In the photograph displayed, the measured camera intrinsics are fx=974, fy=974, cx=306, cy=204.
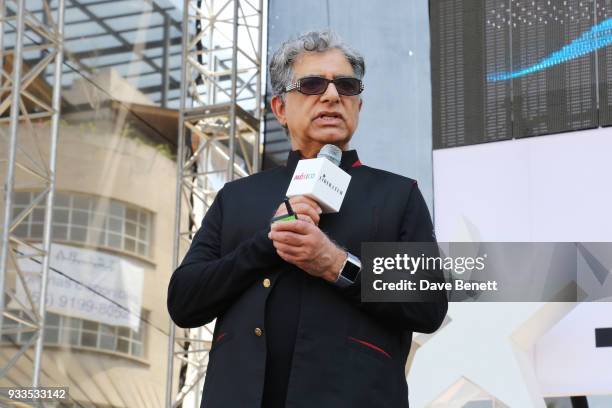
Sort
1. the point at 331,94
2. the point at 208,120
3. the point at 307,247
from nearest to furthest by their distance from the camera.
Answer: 1. the point at 307,247
2. the point at 331,94
3. the point at 208,120

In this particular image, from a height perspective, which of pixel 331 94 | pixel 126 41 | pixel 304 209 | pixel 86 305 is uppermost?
pixel 126 41

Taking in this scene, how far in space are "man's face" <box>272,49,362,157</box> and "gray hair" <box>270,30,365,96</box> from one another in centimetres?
1

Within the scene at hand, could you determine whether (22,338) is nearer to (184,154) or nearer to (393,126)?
(184,154)

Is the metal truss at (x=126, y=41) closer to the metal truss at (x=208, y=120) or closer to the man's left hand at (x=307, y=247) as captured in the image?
the metal truss at (x=208, y=120)

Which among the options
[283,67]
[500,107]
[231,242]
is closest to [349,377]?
[231,242]

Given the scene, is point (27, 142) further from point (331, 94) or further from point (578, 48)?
point (331, 94)

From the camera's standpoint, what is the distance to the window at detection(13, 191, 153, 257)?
22.0 ft

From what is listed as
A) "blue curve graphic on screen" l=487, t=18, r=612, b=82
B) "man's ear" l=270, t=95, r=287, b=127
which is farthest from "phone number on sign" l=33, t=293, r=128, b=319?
"man's ear" l=270, t=95, r=287, b=127

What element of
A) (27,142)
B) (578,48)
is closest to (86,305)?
(27,142)

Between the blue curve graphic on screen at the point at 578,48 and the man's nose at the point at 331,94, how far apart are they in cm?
419

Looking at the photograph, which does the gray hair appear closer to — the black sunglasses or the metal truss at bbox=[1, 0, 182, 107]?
the black sunglasses

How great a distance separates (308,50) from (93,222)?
Answer: 542 centimetres

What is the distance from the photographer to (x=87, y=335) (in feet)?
22.1

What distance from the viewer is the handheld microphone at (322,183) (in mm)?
1502
